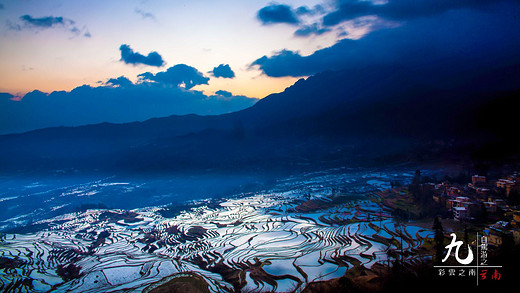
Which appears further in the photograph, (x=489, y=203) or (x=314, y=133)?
(x=314, y=133)

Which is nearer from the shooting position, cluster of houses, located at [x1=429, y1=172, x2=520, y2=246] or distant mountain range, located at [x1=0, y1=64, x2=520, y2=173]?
cluster of houses, located at [x1=429, y1=172, x2=520, y2=246]

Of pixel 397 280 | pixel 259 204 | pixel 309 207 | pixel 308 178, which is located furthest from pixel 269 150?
pixel 397 280

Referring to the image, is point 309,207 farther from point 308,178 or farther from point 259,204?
point 308,178

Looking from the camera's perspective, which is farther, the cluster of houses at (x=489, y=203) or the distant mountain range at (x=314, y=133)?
the distant mountain range at (x=314, y=133)
